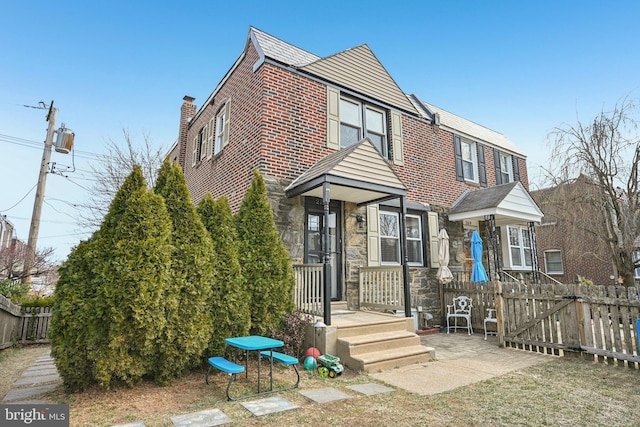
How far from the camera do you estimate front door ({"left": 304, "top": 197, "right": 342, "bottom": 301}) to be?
23.5 ft

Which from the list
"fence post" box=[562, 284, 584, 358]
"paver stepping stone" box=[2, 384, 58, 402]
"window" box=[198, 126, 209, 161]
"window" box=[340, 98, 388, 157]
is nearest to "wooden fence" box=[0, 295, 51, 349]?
"paver stepping stone" box=[2, 384, 58, 402]

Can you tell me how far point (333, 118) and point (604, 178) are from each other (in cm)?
857

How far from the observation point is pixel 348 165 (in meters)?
6.41

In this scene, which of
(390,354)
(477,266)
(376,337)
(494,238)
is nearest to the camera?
(390,354)

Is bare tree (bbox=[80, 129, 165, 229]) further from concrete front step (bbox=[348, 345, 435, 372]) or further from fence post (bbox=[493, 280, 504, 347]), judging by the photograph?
fence post (bbox=[493, 280, 504, 347])

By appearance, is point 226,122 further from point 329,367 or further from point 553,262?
point 553,262

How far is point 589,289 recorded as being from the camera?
18.4 ft

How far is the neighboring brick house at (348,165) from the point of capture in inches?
273

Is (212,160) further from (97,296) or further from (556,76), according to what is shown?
(556,76)

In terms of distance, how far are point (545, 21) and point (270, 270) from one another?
10699 mm

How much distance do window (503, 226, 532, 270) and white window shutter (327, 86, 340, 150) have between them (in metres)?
6.93

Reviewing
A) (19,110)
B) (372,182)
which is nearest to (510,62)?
(372,182)

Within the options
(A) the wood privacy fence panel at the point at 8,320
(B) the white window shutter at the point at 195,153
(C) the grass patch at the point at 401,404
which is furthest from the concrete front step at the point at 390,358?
(B) the white window shutter at the point at 195,153

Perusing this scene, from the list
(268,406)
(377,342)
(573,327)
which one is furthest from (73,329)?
(573,327)
